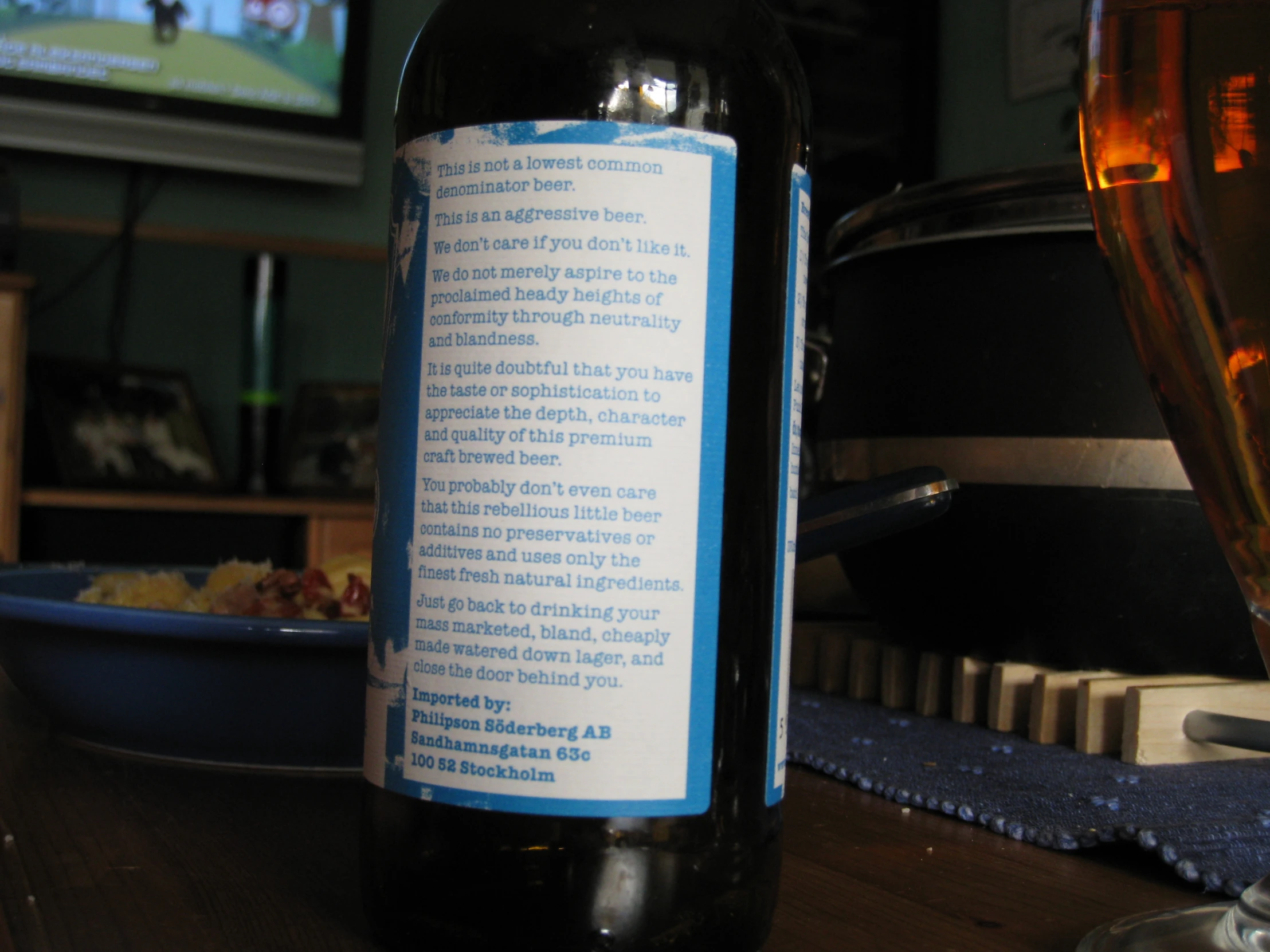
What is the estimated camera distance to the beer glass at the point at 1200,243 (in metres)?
0.28

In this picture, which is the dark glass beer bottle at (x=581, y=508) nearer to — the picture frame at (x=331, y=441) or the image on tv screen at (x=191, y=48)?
the picture frame at (x=331, y=441)

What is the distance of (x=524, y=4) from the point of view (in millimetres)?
332

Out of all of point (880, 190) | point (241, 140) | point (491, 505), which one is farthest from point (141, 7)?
point (491, 505)

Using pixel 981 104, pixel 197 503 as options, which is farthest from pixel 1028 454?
pixel 981 104

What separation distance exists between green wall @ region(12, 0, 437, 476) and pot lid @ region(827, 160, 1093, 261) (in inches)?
88.5

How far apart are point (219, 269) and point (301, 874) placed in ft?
8.62

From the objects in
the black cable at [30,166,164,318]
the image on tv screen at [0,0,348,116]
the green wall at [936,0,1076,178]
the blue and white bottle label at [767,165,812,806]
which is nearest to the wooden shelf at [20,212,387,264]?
the black cable at [30,166,164,318]

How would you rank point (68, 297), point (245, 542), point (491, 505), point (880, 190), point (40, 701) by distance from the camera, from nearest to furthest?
point (491, 505)
point (40, 701)
point (245, 542)
point (68, 297)
point (880, 190)

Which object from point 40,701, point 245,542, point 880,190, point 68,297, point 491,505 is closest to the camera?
point 491,505

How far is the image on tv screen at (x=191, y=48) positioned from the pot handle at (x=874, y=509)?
99.2 inches

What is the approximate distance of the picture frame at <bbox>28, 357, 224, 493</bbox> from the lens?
7.73 feet

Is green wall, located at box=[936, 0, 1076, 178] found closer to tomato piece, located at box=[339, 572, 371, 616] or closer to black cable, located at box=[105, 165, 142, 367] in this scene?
black cable, located at box=[105, 165, 142, 367]

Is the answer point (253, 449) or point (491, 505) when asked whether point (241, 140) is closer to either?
point (253, 449)

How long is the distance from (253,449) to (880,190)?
5.92ft
